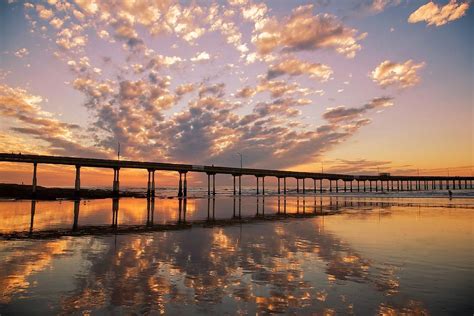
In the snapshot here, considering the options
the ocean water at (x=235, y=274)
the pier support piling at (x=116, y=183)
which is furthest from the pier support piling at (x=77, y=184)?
the ocean water at (x=235, y=274)

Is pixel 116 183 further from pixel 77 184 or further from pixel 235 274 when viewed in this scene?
pixel 235 274

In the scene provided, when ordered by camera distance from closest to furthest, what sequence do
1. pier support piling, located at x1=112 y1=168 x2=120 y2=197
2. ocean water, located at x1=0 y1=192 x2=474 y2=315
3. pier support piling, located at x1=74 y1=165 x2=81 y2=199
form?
ocean water, located at x1=0 y1=192 x2=474 y2=315
pier support piling, located at x1=74 y1=165 x2=81 y2=199
pier support piling, located at x1=112 y1=168 x2=120 y2=197

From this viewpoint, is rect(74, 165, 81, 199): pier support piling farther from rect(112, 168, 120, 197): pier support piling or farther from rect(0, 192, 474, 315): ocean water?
rect(0, 192, 474, 315): ocean water

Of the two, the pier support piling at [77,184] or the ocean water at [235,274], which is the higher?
the pier support piling at [77,184]

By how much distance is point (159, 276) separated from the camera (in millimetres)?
8898

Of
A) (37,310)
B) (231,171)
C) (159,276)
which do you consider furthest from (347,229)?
(231,171)

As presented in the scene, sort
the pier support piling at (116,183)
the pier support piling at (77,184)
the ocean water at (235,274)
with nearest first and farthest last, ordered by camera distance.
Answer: the ocean water at (235,274)
the pier support piling at (77,184)
the pier support piling at (116,183)

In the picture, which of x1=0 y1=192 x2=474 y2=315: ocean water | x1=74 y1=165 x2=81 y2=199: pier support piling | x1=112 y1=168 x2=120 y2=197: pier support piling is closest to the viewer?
x1=0 y1=192 x2=474 y2=315: ocean water

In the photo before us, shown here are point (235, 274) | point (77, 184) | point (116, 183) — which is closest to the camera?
point (235, 274)

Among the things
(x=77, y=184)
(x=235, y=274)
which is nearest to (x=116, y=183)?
(x=77, y=184)

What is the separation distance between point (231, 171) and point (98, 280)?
8794 centimetres

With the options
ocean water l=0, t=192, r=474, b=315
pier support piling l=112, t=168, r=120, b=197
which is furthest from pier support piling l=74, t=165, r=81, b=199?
ocean water l=0, t=192, r=474, b=315

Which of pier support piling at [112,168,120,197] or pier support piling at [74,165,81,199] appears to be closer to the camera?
pier support piling at [74,165,81,199]

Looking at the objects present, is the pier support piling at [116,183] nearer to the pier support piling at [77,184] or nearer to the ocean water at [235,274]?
the pier support piling at [77,184]
